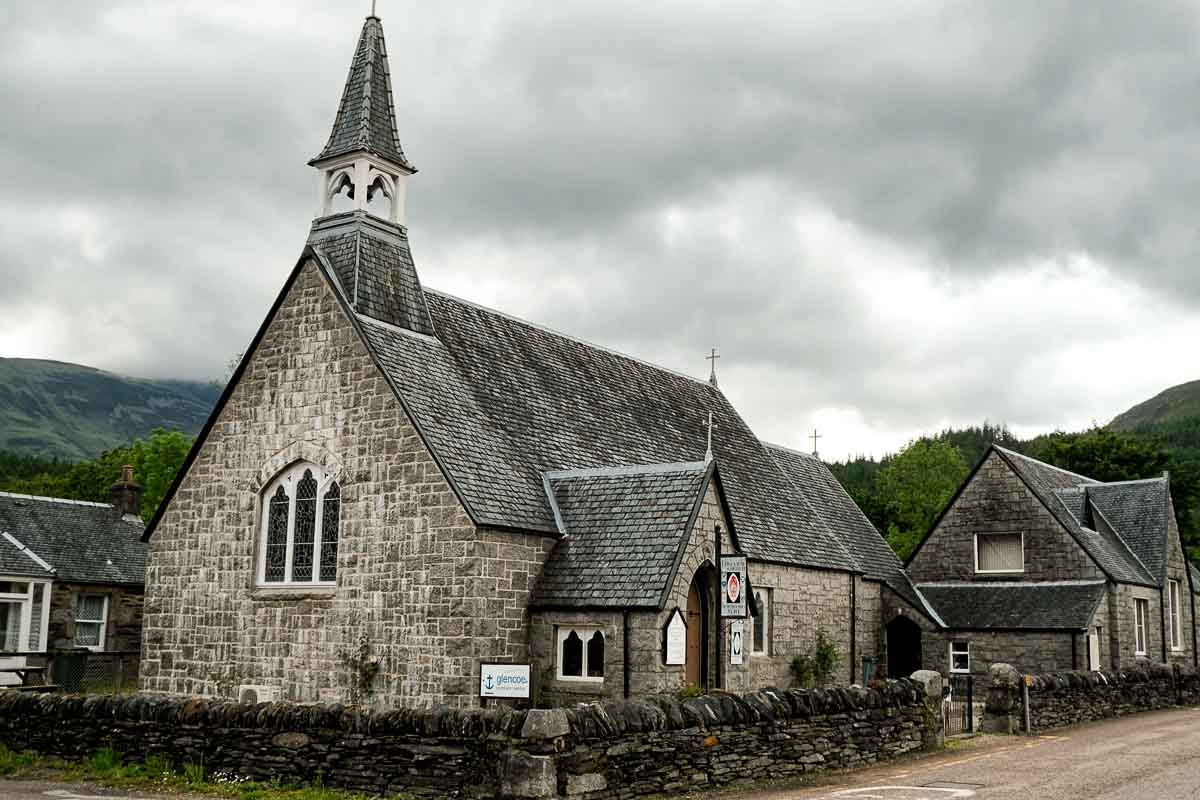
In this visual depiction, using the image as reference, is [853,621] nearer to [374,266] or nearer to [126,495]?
[374,266]

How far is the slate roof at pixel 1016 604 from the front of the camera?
33781 millimetres

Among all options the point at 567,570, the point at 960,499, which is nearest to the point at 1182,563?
the point at 960,499

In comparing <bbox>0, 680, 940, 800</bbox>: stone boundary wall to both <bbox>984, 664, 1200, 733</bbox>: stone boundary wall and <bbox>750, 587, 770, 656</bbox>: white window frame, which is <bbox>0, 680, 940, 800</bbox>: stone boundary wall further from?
<bbox>750, 587, 770, 656</bbox>: white window frame

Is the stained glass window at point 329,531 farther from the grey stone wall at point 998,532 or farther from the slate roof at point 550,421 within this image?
the grey stone wall at point 998,532

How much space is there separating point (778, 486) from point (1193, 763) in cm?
1538

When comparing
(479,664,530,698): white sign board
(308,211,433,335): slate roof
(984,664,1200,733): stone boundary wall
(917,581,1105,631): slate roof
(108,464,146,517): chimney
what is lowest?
(984,664,1200,733): stone boundary wall

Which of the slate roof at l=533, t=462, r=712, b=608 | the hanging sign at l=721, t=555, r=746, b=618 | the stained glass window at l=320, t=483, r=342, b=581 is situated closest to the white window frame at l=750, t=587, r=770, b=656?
the slate roof at l=533, t=462, r=712, b=608

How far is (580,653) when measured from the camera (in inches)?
857

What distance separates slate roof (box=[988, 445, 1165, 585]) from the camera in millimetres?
35594

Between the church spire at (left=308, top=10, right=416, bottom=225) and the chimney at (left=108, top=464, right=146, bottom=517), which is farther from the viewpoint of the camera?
the chimney at (left=108, top=464, right=146, bottom=517)

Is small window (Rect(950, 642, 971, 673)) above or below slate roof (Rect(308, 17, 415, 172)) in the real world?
below

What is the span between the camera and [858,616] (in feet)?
107

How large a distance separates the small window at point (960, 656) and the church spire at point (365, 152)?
2163 cm

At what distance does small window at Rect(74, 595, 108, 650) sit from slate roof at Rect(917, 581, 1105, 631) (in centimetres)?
2584
